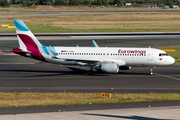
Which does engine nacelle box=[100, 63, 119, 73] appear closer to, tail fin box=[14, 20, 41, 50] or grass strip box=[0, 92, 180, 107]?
grass strip box=[0, 92, 180, 107]

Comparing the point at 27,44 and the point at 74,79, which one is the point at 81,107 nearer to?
the point at 74,79

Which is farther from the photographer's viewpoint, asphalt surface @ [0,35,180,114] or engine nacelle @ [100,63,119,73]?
engine nacelle @ [100,63,119,73]

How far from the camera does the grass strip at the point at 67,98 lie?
87.9 ft

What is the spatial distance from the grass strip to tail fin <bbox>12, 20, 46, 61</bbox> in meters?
13.1

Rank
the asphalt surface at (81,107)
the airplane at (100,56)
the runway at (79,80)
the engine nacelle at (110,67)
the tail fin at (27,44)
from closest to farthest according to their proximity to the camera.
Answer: the asphalt surface at (81,107) < the runway at (79,80) < the engine nacelle at (110,67) < the airplane at (100,56) < the tail fin at (27,44)

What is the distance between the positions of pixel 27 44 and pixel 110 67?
13774 mm

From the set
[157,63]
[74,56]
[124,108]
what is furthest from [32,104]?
[157,63]

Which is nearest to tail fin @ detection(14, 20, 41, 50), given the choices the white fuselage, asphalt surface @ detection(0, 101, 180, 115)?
the white fuselage

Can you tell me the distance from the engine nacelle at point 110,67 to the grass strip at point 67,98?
9.60 metres

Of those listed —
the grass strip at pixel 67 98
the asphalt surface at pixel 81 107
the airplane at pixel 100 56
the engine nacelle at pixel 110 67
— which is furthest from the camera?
the airplane at pixel 100 56

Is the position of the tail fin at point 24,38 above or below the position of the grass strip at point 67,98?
above

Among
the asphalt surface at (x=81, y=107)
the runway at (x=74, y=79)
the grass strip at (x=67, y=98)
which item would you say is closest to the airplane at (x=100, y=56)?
the runway at (x=74, y=79)

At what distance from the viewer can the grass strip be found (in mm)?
26795

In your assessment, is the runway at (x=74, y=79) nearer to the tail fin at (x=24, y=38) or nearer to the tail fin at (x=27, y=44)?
the tail fin at (x=27, y=44)
